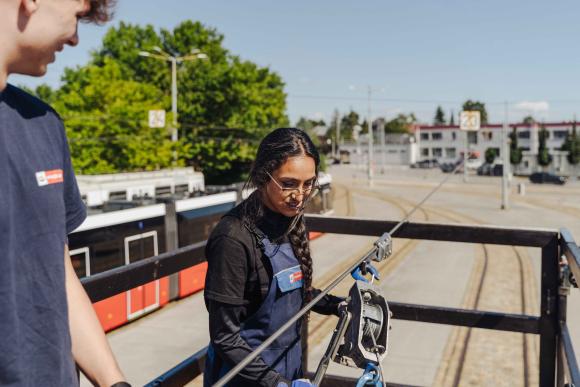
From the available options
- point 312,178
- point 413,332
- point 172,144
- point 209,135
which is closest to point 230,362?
point 312,178

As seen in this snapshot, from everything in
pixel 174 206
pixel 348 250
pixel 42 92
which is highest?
pixel 42 92

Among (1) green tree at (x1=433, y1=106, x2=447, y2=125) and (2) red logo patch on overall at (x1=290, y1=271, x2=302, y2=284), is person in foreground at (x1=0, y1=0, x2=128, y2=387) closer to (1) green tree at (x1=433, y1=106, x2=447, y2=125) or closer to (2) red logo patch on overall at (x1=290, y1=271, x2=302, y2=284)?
(2) red logo patch on overall at (x1=290, y1=271, x2=302, y2=284)

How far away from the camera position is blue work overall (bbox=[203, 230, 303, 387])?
1949 mm

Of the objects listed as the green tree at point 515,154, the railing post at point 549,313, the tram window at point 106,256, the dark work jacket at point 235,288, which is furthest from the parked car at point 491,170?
the dark work jacket at point 235,288

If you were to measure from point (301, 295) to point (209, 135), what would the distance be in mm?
32640

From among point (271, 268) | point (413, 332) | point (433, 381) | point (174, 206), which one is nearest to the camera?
point (271, 268)

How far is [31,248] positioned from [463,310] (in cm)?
223

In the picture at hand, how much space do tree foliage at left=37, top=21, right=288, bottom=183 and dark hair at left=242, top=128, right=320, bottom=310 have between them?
2725cm

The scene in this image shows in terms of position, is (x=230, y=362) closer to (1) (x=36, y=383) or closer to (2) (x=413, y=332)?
(1) (x=36, y=383)

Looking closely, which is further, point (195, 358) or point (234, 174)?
point (234, 174)

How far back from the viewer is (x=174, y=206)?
12.5 m

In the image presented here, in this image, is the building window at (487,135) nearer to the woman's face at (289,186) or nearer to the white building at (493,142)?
the white building at (493,142)

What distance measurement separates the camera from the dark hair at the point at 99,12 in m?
1.29

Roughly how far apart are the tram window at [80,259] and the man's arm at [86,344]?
28.9ft
